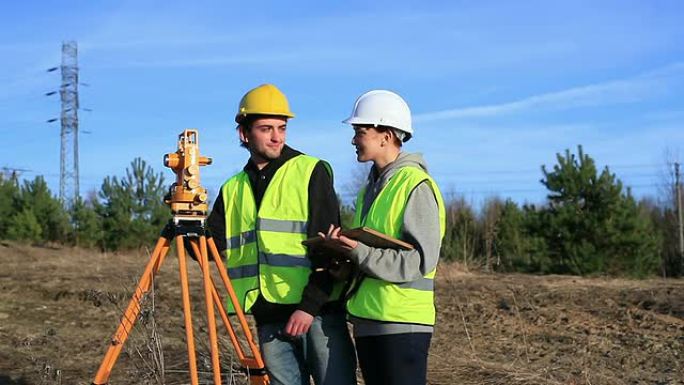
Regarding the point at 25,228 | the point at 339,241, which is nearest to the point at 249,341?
the point at 339,241

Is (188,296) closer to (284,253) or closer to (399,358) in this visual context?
(284,253)

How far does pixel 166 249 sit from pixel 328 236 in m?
0.76

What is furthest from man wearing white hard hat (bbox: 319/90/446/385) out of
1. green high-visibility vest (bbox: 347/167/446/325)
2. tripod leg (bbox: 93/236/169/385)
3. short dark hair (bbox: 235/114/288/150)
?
tripod leg (bbox: 93/236/169/385)

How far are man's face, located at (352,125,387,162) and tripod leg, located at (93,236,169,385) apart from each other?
863 mm

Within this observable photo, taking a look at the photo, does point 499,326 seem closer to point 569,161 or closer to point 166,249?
point 166,249

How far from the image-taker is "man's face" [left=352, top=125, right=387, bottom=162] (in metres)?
3.43

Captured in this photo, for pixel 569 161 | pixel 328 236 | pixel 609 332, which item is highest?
pixel 569 161

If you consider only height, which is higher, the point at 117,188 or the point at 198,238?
the point at 117,188

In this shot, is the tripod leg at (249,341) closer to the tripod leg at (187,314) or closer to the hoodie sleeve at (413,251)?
the tripod leg at (187,314)

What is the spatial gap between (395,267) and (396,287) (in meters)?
0.10

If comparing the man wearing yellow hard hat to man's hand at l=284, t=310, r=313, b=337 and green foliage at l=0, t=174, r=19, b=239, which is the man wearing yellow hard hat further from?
green foliage at l=0, t=174, r=19, b=239

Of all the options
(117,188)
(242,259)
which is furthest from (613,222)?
(242,259)

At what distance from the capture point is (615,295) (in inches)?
455

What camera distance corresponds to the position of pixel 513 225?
821 inches
